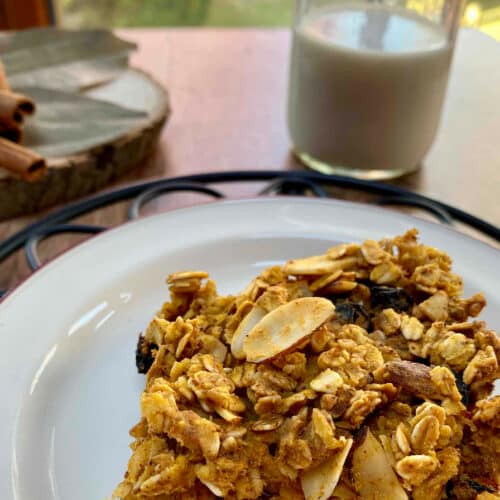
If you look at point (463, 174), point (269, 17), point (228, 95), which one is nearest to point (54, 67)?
point (228, 95)

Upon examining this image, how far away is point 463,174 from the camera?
1506mm

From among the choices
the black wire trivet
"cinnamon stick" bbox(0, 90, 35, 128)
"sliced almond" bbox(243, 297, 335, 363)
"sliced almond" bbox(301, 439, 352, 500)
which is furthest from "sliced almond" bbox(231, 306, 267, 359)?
"cinnamon stick" bbox(0, 90, 35, 128)

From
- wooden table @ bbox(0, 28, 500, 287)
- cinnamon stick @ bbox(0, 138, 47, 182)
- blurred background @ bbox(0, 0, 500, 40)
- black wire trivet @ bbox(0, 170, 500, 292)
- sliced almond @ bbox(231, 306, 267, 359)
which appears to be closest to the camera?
sliced almond @ bbox(231, 306, 267, 359)

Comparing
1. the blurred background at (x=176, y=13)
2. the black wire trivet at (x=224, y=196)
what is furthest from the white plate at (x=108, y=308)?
the blurred background at (x=176, y=13)

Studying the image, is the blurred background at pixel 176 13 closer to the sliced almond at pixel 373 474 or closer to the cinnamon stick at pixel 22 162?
the cinnamon stick at pixel 22 162

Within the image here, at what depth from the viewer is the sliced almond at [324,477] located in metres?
0.59

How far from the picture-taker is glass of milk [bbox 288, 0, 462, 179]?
1.25m

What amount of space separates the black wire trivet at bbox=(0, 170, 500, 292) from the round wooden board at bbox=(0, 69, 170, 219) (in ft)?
0.30

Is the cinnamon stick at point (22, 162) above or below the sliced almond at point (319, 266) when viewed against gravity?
below

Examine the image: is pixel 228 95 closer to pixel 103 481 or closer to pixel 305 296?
pixel 305 296

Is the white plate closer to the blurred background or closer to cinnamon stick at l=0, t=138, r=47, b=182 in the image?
cinnamon stick at l=0, t=138, r=47, b=182

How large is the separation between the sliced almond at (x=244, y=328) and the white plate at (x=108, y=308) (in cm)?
18

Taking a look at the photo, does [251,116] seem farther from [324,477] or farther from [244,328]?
[324,477]

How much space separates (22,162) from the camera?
122cm
